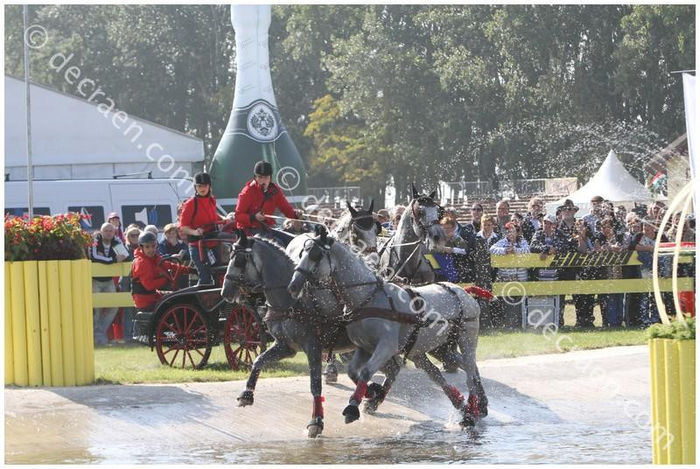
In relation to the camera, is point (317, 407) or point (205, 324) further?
point (205, 324)

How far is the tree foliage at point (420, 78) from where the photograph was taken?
45.8 meters

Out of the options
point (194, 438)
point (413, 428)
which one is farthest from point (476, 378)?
point (194, 438)

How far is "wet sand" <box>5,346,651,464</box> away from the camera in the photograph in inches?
375

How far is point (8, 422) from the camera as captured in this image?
398 inches

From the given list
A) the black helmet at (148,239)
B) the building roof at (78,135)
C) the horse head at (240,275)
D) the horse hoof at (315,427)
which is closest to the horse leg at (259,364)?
the horse head at (240,275)

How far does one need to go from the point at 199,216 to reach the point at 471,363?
152 inches

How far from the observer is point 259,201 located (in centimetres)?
1239

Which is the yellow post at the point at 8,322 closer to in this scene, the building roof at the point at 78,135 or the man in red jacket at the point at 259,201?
the man in red jacket at the point at 259,201

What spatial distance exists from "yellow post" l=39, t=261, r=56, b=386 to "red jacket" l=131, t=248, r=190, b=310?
2.87m

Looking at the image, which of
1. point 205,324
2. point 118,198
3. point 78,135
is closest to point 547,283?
point 205,324

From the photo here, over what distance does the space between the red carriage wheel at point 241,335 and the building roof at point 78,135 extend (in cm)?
1922

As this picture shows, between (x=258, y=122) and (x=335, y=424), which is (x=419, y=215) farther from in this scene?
(x=258, y=122)

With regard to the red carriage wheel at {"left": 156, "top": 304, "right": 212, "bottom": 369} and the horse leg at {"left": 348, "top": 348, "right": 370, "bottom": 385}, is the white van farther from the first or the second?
the horse leg at {"left": 348, "top": 348, "right": 370, "bottom": 385}

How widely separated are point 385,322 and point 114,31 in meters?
54.4
